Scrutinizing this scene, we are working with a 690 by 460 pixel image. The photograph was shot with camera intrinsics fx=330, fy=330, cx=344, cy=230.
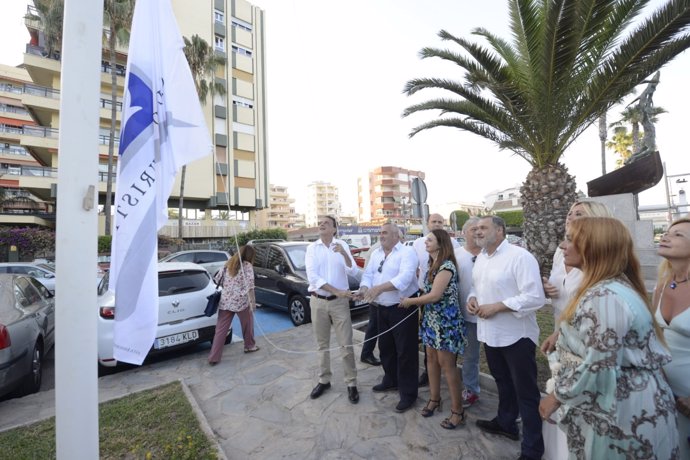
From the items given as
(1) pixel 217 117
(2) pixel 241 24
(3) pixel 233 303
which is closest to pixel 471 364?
(3) pixel 233 303

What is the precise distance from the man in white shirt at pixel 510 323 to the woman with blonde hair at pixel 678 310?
698 mm

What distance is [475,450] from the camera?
274 cm

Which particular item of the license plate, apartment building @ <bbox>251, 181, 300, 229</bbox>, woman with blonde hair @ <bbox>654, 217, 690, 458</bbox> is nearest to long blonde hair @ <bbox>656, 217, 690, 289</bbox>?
woman with blonde hair @ <bbox>654, 217, 690, 458</bbox>

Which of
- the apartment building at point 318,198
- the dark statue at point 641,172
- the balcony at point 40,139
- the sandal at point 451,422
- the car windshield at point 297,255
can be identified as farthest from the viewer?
the apartment building at point 318,198

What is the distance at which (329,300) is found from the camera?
376cm

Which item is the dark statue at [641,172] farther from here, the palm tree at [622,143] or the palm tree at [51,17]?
the palm tree at [51,17]

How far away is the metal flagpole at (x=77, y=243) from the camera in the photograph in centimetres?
168

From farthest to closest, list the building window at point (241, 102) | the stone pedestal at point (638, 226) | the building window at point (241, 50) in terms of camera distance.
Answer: the building window at point (241, 50), the building window at point (241, 102), the stone pedestal at point (638, 226)

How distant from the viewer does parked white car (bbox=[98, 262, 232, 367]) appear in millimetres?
4578

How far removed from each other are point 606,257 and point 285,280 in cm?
631

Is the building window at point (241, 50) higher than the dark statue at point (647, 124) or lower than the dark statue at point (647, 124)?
higher

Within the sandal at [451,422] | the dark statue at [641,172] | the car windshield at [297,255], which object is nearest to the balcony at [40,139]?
the car windshield at [297,255]

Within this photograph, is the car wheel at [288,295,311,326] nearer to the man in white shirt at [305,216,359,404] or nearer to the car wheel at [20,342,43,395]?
the man in white shirt at [305,216,359,404]

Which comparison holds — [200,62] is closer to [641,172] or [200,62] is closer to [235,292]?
[235,292]
